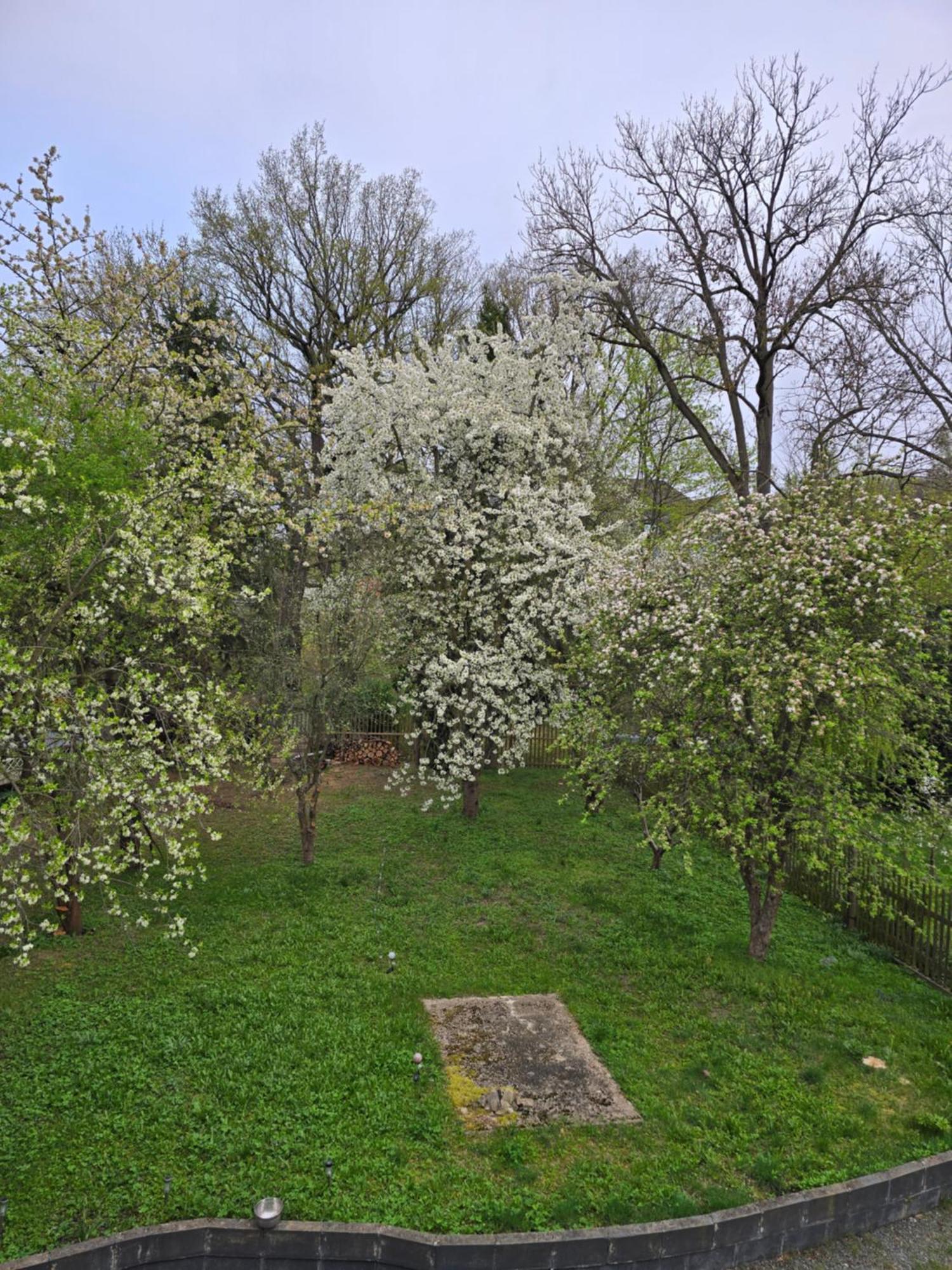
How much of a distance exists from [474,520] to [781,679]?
7920 mm

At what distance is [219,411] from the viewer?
14844 mm

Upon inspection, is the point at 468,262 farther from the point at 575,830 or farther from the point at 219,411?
the point at 575,830

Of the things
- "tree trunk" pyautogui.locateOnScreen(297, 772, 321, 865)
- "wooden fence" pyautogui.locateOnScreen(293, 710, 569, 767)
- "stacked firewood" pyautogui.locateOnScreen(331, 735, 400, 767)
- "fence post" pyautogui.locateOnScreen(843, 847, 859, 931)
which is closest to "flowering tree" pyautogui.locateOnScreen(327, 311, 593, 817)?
"tree trunk" pyautogui.locateOnScreen(297, 772, 321, 865)

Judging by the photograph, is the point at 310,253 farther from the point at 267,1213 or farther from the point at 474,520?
the point at 267,1213

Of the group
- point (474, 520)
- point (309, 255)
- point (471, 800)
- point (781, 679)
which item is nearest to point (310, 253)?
point (309, 255)

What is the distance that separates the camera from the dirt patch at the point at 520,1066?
6414mm

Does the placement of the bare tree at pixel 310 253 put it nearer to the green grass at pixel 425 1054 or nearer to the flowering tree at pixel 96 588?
the flowering tree at pixel 96 588

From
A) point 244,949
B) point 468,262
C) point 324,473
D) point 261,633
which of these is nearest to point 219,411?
point 324,473

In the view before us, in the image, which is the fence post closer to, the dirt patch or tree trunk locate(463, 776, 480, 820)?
the dirt patch

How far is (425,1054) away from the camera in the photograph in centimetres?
711

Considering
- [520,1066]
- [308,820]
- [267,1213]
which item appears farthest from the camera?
[308,820]

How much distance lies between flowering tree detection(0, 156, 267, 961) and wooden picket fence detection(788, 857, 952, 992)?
7408 mm

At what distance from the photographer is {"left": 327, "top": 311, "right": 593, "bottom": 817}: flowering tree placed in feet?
45.7

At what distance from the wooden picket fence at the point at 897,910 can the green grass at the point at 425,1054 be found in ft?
1.01
